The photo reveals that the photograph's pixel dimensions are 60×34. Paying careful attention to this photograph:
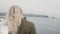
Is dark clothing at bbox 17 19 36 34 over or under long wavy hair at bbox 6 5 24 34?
under

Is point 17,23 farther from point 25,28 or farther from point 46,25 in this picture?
point 46,25

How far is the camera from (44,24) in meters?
1.22

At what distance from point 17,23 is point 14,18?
0.23ft

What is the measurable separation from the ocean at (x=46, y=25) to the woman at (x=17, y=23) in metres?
0.06

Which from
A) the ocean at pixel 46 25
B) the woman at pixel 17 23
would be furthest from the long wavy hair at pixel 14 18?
the ocean at pixel 46 25

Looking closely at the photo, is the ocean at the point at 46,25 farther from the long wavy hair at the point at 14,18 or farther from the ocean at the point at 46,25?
the long wavy hair at the point at 14,18

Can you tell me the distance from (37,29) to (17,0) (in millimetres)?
446

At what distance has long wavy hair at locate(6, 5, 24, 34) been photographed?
3.71ft

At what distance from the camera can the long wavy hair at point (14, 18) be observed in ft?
3.71

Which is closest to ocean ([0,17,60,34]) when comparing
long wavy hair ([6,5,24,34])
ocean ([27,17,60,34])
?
ocean ([27,17,60,34])

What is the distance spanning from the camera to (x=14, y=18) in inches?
45.5

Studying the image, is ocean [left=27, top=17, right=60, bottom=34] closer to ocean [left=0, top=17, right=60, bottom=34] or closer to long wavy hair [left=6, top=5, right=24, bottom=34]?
ocean [left=0, top=17, right=60, bottom=34]

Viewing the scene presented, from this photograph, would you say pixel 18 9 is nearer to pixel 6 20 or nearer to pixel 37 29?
pixel 6 20

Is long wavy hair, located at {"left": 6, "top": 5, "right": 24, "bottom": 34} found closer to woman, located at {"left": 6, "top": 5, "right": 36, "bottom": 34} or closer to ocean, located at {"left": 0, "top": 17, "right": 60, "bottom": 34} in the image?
woman, located at {"left": 6, "top": 5, "right": 36, "bottom": 34}
